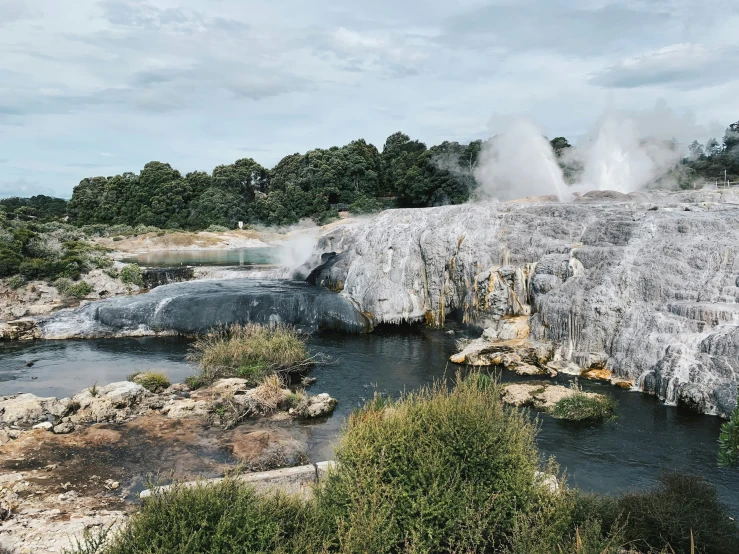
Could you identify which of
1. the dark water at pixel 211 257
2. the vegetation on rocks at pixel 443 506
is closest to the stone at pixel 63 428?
the vegetation on rocks at pixel 443 506

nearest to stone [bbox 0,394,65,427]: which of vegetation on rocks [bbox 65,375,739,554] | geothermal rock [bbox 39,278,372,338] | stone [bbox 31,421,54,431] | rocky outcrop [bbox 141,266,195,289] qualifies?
stone [bbox 31,421,54,431]

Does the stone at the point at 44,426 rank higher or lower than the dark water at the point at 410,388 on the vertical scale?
higher

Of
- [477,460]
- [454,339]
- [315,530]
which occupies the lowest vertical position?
[454,339]

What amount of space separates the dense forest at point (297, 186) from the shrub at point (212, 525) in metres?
50.5

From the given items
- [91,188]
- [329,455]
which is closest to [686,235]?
[329,455]

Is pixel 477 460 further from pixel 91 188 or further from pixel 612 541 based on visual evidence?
pixel 91 188

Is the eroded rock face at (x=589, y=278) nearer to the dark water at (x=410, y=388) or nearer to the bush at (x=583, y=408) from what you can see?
the dark water at (x=410, y=388)

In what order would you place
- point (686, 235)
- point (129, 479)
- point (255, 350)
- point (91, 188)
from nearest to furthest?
point (129, 479), point (255, 350), point (686, 235), point (91, 188)

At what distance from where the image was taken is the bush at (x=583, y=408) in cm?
1357

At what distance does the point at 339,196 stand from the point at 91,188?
4184cm

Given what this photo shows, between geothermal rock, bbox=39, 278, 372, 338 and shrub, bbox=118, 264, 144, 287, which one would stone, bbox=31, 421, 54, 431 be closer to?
geothermal rock, bbox=39, 278, 372, 338

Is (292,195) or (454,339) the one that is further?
(292,195)

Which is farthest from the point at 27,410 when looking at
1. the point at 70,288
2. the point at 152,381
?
the point at 70,288

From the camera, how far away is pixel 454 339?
22.4 m
